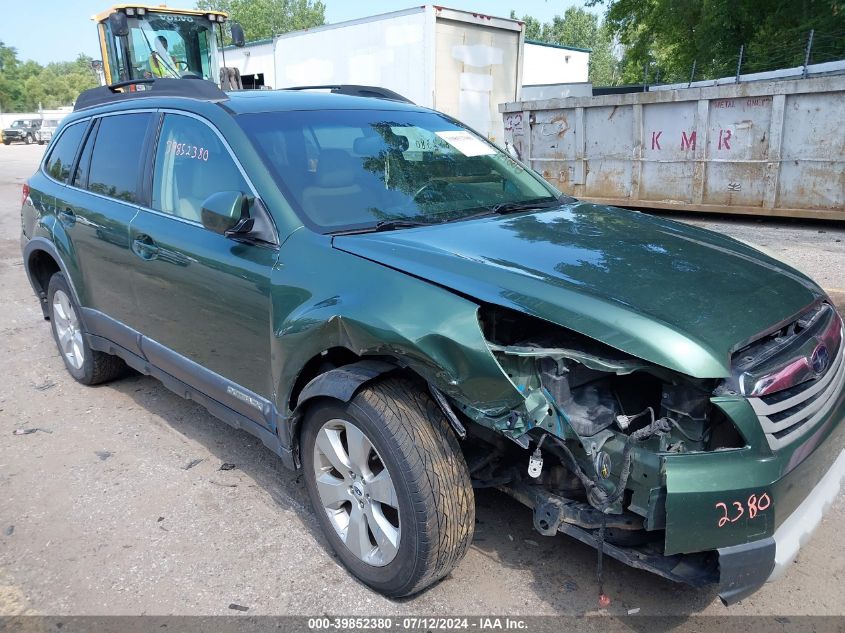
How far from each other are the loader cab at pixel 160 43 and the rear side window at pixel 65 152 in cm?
851

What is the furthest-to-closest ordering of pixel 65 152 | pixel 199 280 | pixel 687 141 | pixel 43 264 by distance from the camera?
pixel 687 141
pixel 43 264
pixel 65 152
pixel 199 280

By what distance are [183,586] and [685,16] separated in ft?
82.3

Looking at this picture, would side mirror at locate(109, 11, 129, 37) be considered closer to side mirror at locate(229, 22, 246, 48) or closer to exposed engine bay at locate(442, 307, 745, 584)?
side mirror at locate(229, 22, 246, 48)

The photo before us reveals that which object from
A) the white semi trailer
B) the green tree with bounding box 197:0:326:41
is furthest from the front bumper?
the green tree with bounding box 197:0:326:41

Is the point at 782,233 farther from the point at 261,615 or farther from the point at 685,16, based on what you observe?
the point at 685,16

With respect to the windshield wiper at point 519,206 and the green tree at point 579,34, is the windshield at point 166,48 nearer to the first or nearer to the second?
the windshield wiper at point 519,206

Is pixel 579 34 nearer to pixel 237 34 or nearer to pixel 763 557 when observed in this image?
pixel 237 34

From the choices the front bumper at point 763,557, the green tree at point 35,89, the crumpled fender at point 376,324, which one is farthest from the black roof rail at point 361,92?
the green tree at point 35,89

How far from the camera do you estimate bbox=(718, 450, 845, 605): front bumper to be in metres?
2.11

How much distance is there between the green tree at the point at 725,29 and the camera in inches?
695

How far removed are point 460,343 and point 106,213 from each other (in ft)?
8.88

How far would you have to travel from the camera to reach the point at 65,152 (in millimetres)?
4777

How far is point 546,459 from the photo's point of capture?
8.25ft

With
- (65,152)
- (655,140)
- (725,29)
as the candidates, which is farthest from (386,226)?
(725,29)
